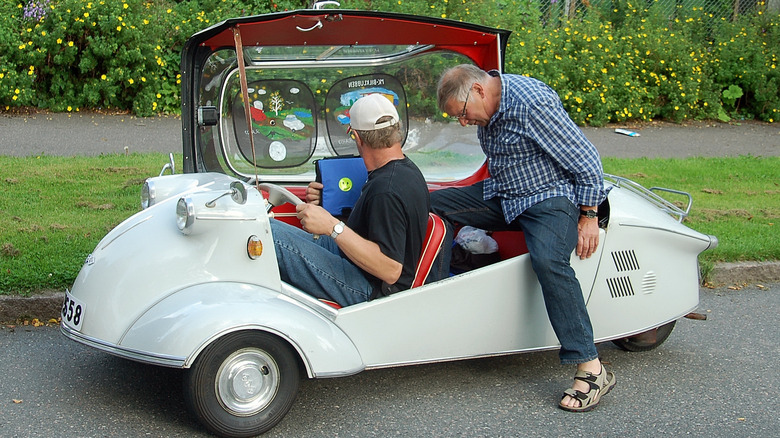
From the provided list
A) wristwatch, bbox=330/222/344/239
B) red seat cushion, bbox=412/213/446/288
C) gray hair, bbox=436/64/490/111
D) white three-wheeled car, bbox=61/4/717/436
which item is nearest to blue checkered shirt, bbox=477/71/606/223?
gray hair, bbox=436/64/490/111

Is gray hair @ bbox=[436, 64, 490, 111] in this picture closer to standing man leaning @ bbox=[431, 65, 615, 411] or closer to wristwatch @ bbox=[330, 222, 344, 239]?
standing man leaning @ bbox=[431, 65, 615, 411]

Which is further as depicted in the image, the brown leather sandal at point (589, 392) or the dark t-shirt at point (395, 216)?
the brown leather sandal at point (589, 392)

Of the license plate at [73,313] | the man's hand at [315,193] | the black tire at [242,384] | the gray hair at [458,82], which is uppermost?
the gray hair at [458,82]

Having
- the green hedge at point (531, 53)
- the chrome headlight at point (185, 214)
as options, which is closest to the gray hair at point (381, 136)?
the chrome headlight at point (185, 214)

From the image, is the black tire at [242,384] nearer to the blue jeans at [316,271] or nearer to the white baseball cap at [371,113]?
the blue jeans at [316,271]

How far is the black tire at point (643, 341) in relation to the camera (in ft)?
14.5

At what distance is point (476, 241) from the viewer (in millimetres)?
4297

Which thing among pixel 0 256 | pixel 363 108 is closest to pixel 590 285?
pixel 363 108

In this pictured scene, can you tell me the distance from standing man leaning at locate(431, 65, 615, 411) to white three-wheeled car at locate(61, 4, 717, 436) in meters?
0.15

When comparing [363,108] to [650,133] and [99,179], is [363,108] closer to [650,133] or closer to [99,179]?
[99,179]

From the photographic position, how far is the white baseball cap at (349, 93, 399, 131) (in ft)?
11.6

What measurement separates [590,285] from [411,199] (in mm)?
1040

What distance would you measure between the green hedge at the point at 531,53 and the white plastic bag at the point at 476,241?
5873 millimetres

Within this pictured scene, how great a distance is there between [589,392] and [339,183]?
1.58 m
